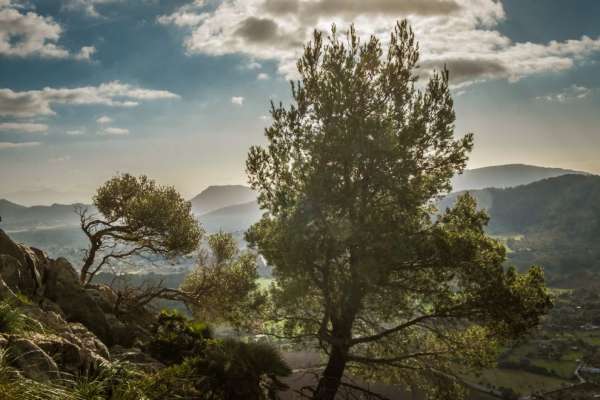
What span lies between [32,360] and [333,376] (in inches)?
473

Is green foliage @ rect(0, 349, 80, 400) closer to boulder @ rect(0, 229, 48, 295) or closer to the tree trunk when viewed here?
boulder @ rect(0, 229, 48, 295)

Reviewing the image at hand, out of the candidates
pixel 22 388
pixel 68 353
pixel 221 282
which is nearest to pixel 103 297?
pixel 221 282

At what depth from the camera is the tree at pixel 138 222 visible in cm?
2686

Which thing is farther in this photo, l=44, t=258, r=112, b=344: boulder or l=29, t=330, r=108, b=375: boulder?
l=44, t=258, r=112, b=344: boulder

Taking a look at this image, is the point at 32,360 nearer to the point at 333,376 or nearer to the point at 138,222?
the point at 333,376

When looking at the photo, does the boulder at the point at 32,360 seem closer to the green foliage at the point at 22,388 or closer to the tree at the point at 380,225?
the green foliage at the point at 22,388

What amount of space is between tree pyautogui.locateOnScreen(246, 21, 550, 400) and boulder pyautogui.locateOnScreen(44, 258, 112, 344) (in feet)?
23.2

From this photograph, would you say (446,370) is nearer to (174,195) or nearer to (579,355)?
(174,195)

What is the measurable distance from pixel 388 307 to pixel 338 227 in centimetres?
441

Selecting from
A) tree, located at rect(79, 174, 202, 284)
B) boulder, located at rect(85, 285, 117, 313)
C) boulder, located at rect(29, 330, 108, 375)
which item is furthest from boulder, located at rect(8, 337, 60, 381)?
tree, located at rect(79, 174, 202, 284)

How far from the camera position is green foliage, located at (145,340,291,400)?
9.39 meters

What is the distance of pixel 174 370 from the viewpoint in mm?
9930

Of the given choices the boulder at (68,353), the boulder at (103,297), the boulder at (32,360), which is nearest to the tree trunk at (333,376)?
the boulder at (68,353)

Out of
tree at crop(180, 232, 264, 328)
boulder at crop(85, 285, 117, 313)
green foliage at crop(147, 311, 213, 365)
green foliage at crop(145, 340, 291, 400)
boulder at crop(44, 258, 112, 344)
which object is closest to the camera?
green foliage at crop(145, 340, 291, 400)
